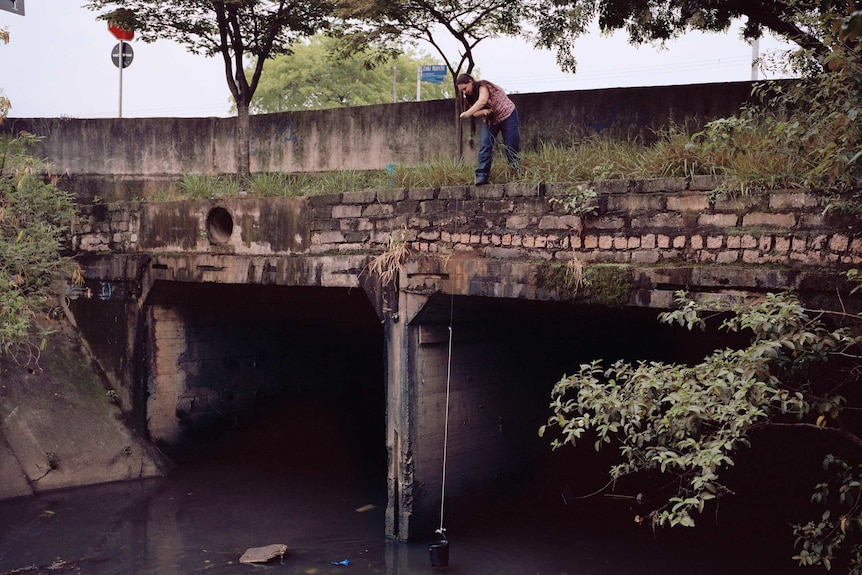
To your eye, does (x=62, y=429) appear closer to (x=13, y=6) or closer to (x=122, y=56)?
(x=13, y=6)

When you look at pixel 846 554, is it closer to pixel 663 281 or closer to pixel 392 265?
pixel 663 281

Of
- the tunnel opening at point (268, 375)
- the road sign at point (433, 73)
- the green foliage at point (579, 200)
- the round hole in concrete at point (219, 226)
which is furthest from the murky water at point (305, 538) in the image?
the road sign at point (433, 73)

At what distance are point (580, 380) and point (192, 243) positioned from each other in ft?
21.1

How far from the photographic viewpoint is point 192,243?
10.6 m

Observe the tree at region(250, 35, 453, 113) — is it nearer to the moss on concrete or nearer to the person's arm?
the person's arm

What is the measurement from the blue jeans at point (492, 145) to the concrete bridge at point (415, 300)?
0.28 meters

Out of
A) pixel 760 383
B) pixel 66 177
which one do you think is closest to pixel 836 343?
pixel 760 383

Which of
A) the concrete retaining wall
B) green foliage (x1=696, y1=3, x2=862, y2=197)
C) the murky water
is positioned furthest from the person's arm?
the murky water

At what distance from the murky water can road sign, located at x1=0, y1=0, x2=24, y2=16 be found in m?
5.27

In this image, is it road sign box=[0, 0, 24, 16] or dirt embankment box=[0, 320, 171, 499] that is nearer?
road sign box=[0, 0, 24, 16]

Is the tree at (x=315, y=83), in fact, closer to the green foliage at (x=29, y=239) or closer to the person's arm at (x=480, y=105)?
the green foliage at (x=29, y=239)

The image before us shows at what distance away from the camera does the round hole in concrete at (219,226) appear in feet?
33.9

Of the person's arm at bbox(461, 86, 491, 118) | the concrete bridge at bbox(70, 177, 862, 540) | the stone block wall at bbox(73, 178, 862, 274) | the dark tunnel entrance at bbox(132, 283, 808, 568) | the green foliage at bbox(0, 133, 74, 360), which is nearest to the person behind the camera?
the stone block wall at bbox(73, 178, 862, 274)

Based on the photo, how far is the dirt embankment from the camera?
10375mm
